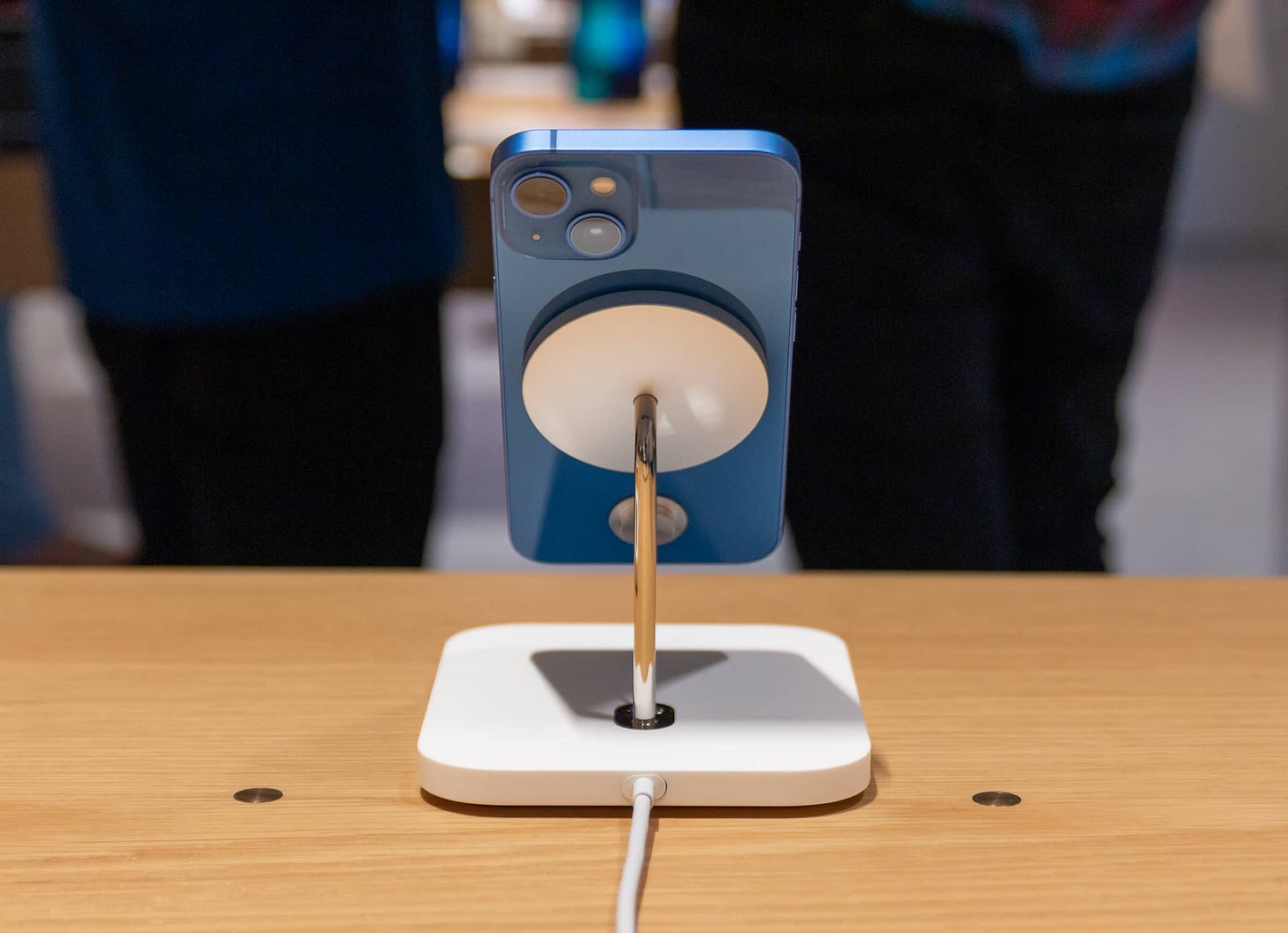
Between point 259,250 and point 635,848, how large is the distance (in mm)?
595

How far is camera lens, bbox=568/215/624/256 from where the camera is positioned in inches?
14.9

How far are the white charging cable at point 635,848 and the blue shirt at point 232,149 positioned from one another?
557 millimetres

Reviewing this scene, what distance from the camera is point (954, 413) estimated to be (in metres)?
0.75

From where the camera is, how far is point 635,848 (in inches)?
14.1

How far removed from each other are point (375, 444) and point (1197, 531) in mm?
1483

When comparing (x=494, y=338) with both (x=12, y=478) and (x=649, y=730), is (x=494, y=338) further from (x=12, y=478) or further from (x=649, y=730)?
(x=649, y=730)

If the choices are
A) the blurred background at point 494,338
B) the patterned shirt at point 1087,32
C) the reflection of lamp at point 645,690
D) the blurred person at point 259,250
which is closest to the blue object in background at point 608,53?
the blurred background at point 494,338

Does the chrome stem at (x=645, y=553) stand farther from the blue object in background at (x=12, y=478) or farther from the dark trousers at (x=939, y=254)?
the blue object in background at (x=12, y=478)

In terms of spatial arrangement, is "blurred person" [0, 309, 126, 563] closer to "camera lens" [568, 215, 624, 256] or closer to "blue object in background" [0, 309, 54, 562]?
"blue object in background" [0, 309, 54, 562]

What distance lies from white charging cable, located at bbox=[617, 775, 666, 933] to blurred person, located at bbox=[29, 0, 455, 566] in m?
0.56

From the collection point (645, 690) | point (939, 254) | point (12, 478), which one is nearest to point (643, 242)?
point (645, 690)

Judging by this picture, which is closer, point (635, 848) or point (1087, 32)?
point (635, 848)

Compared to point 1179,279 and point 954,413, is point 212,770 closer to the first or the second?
point 954,413

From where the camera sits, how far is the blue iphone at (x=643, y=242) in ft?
1.22
